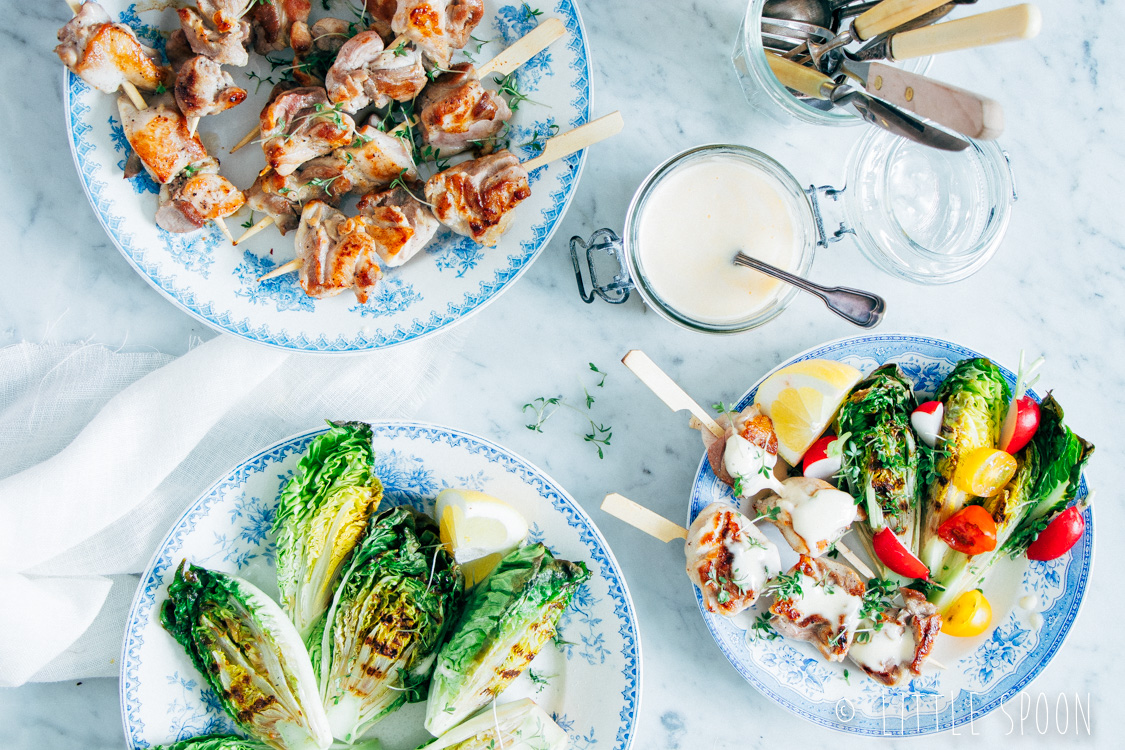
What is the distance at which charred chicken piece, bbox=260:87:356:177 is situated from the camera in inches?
84.6

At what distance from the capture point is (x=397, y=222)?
2260 mm

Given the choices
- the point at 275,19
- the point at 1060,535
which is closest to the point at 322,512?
the point at 275,19

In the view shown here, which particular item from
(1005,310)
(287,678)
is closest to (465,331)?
(287,678)

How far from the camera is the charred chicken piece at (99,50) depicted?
207 cm

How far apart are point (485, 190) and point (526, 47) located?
17.2 inches

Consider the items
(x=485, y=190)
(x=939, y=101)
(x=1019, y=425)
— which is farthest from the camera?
(x=1019, y=425)

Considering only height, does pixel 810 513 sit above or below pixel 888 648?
above

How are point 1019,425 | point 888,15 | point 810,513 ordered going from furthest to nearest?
point 1019,425 < point 810,513 < point 888,15

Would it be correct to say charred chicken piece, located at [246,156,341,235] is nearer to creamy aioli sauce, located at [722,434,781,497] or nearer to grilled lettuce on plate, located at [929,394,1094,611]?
creamy aioli sauce, located at [722,434,781,497]

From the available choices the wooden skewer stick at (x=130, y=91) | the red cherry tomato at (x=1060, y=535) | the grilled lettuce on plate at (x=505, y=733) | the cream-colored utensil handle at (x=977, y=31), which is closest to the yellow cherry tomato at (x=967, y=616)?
the red cherry tomato at (x=1060, y=535)

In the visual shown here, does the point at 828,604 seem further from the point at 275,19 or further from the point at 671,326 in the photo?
the point at 275,19

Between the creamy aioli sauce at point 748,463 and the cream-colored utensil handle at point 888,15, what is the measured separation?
119cm

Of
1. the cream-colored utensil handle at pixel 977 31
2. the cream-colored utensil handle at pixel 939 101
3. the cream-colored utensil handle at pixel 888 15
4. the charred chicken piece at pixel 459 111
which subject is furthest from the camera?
the charred chicken piece at pixel 459 111

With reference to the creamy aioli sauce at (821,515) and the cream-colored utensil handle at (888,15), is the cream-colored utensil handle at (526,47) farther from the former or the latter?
the creamy aioli sauce at (821,515)
